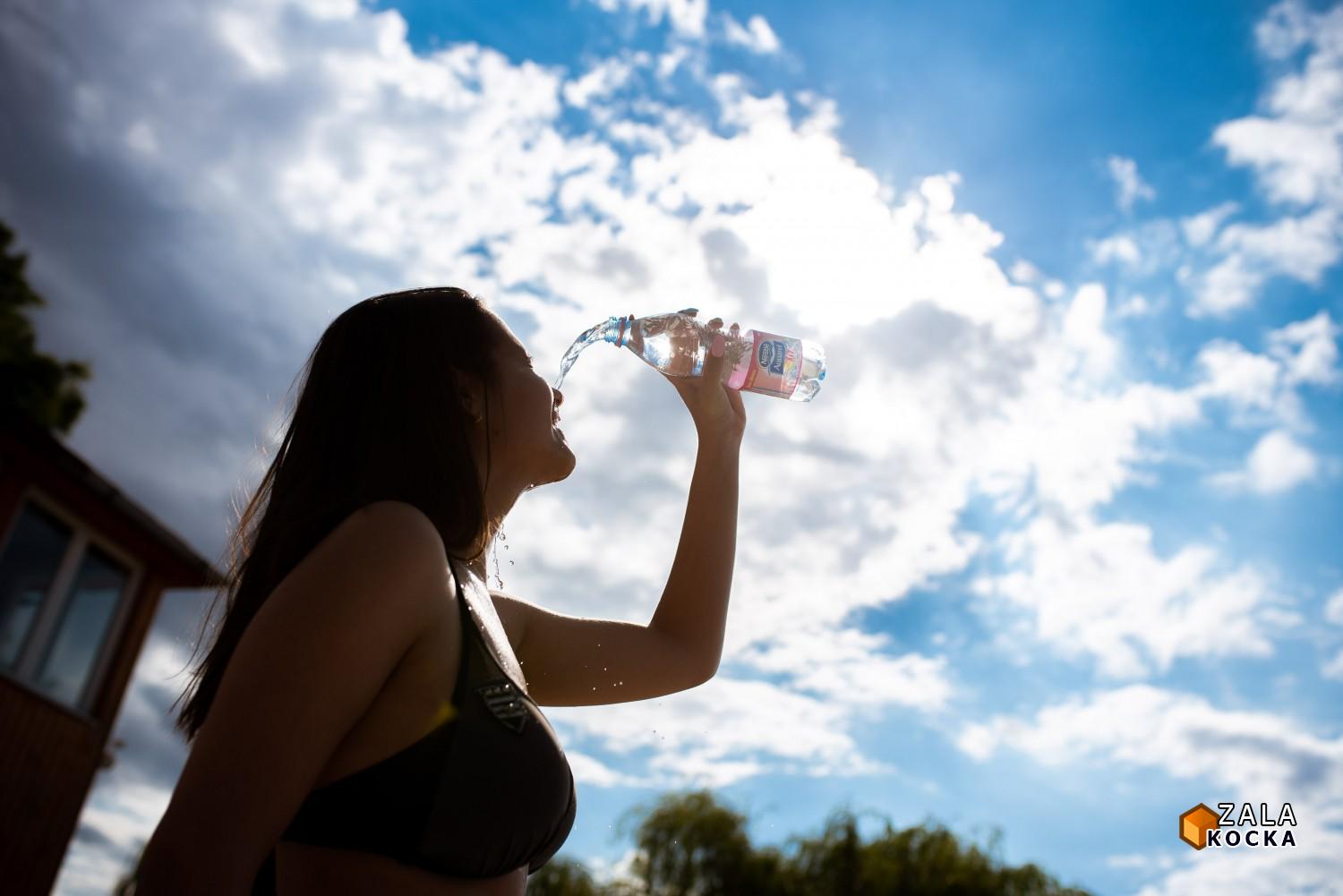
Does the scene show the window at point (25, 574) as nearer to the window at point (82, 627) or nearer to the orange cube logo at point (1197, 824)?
the window at point (82, 627)

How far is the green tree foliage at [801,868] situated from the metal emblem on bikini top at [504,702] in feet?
58.8

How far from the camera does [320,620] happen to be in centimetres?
130

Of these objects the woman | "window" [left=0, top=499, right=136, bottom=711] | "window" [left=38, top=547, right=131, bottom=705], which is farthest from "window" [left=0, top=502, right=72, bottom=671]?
the woman

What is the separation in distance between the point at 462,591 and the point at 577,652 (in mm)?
803

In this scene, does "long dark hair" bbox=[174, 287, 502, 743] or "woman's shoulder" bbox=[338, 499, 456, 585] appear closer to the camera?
"woman's shoulder" bbox=[338, 499, 456, 585]

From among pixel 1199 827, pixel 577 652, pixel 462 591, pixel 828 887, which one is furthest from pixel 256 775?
pixel 828 887

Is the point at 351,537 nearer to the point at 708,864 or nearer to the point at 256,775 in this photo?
the point at 256,775

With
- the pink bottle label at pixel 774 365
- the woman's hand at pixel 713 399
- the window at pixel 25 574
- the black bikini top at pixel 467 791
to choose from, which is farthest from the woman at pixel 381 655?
the window at pixel 25 574

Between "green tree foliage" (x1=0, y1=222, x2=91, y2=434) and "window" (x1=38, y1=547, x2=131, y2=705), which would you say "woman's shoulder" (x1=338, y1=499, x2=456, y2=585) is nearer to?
"window" (x1=38, y1=547, x2=131, y2=705)

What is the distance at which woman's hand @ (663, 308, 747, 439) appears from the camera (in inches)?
107

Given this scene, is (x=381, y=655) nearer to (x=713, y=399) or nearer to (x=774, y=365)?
(x=713, y=399)

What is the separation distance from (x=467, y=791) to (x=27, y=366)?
73.5 ft

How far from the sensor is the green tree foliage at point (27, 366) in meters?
19.3

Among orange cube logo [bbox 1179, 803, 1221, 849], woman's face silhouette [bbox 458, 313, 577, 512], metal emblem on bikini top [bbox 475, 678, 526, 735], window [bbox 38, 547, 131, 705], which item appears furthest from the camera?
window [bbox 38, 547, 131, 705]
